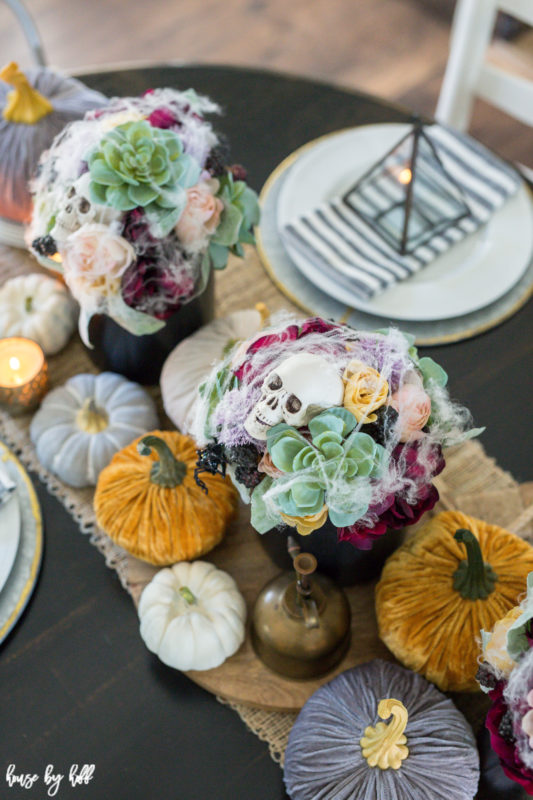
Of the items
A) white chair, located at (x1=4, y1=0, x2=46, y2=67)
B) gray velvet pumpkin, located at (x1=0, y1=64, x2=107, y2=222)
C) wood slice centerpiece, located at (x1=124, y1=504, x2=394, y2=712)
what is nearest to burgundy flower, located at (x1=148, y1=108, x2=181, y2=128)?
gray velvet pumpkin, located at (x1=0, y1=64, x2=107, y2=222)

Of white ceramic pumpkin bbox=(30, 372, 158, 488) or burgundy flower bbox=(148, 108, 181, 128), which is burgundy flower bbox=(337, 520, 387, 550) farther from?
burgundy flower bbox=(148, 108, 181, 128)

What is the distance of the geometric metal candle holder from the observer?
1.20m

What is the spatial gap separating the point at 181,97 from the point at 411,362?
1.47 feet

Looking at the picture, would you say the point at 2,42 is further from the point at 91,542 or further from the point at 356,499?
the point at 356,499

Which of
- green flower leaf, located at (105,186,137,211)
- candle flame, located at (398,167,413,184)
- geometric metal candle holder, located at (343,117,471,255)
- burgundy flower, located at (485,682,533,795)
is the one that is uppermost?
green flower leaf, located at (105,186,137,211)

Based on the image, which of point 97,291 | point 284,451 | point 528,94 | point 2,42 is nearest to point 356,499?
point 284,451

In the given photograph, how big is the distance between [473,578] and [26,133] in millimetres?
813

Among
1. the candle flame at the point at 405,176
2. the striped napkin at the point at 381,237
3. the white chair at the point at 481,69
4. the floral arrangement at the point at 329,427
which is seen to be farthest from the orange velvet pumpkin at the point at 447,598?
the white chair at the point at 481,69

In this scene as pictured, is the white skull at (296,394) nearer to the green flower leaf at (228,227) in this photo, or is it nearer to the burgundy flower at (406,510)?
the burgundy flower at (406,510)

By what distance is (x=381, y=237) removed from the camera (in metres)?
1.20

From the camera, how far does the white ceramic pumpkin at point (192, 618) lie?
86 cm

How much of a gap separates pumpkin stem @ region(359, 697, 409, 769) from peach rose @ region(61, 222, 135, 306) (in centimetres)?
52

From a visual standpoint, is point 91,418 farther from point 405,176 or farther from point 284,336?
point 405,176

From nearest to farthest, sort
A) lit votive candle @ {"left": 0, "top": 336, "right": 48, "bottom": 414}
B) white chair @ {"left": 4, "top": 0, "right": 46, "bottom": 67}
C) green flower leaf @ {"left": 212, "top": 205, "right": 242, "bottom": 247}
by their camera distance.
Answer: green flower leaf @ {"left": 212, "top": 205, "right": 242, "bottom": 247} < lit votive candle @ {"left": 0, "top": 336, "right": 48, "bottom": 414} < white chair @ {"left": 4, "top": 0, "right": 46, "bottom": 67}
